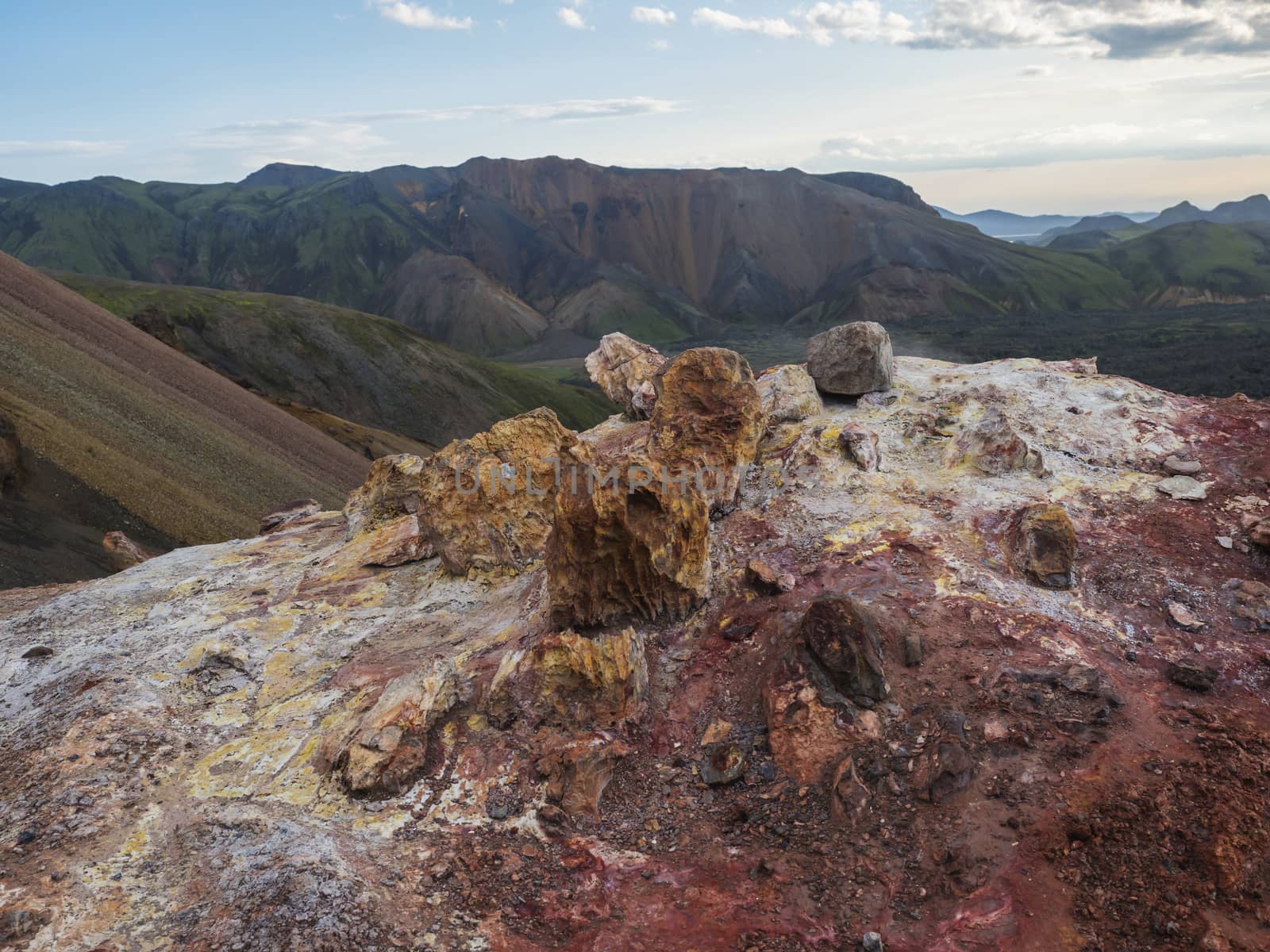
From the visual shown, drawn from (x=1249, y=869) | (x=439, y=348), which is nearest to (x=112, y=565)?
(x=1249, y=869)

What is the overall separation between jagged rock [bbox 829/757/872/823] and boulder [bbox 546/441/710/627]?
212 inches

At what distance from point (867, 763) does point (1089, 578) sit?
7.23 m

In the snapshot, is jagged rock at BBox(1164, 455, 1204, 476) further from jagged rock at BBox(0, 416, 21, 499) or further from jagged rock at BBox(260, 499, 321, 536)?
jagged rock at BBox(0, 416, 21, 499)

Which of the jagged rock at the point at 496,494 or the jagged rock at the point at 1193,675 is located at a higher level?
the jagged rock at the point at 496,494

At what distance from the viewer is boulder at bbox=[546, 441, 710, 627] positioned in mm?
17125

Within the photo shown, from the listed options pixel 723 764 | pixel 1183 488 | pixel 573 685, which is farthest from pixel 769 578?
pixel 1183 488

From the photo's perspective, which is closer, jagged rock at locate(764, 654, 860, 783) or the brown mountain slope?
jagged rock at locate(764, 654, 860, 783)

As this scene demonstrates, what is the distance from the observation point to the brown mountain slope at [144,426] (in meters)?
43.2

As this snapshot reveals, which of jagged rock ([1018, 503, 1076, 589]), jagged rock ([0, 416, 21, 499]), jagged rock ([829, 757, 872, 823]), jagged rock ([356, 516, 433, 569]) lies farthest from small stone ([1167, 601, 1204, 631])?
jagged rock ([0, 416, 21, 499])

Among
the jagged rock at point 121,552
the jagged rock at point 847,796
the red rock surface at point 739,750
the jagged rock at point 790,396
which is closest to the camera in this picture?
the red rock surface at point 739,750

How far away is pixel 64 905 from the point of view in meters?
11.4

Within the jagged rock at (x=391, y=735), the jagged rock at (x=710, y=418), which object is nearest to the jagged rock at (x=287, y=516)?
the jagged rock at (x=710, y=418)

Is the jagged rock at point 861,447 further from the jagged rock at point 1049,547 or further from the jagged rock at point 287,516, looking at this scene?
the jagged rock at point 287,516

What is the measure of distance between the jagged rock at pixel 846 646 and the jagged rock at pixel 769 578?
205 cm
